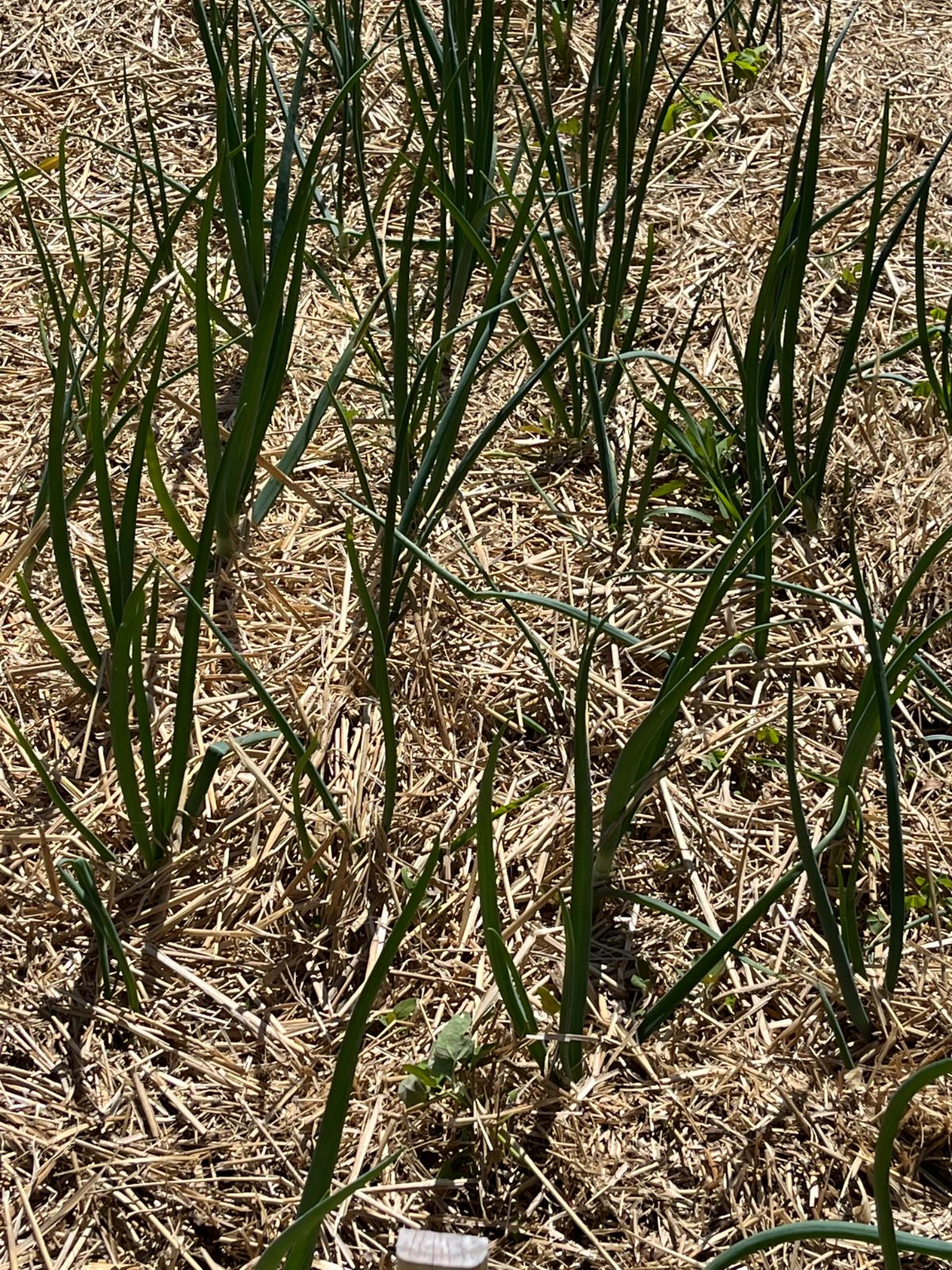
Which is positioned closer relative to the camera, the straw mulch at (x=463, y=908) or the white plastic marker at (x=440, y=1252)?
the white plastic marker at (x=440, y=1252)

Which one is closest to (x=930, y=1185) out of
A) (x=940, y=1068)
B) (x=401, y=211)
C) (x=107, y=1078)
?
(x=940, y=1068)

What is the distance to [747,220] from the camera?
2385 millimetres

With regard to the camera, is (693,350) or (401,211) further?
(401,211)

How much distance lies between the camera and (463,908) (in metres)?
1.50

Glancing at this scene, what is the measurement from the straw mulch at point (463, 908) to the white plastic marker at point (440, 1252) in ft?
0.82

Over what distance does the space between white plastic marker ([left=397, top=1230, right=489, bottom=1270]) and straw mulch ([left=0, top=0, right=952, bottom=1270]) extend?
0.25 meters

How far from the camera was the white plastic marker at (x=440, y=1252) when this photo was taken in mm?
994

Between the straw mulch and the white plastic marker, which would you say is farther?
the straw mulch

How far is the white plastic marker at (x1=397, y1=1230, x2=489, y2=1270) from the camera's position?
3.26 ft

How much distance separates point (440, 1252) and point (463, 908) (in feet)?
1.71

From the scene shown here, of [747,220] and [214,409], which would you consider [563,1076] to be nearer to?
[214,409]

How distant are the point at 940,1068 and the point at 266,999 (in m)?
0.82

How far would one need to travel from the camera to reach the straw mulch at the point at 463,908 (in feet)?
4.20

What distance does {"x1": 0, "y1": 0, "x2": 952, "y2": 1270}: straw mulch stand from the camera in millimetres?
1279
